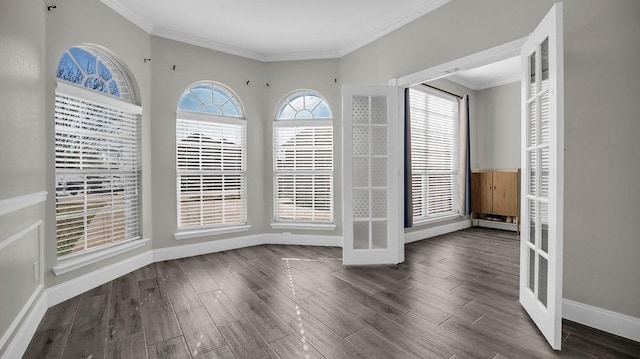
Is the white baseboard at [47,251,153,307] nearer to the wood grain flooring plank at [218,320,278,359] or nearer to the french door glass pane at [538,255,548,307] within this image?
the wood grain flooring plank at [218,320,278,359]

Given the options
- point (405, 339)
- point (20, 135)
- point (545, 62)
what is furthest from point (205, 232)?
point (545, 62)

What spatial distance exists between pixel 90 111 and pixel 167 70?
1.12 metres

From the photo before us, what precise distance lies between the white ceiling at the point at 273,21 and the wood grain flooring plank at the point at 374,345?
3187 millimetres

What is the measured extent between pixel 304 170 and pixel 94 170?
102 inches

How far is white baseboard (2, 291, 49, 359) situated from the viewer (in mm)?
1656

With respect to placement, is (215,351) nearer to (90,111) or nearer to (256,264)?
(256,264)

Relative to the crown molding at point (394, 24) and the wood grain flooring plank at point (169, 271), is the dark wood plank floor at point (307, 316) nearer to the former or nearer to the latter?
the wood grain flooring plank at point (169, 271)

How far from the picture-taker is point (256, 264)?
3.45m

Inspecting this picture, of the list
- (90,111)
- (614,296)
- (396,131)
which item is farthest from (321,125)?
(614,296)

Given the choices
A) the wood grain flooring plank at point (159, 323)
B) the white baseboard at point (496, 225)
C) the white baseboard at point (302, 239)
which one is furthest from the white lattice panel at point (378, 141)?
the white baseboard at point (496, 225)

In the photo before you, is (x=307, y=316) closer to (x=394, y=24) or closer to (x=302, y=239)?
(x=302, y=239)

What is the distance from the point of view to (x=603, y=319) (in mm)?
1945

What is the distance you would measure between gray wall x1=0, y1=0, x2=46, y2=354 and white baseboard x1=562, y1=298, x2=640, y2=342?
3.75 m

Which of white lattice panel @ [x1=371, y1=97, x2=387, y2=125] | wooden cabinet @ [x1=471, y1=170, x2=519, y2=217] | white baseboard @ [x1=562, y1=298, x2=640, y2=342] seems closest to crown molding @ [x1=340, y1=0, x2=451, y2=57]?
white lattice panel @ [x1=371, y1=97, x2=387, y2=125]
